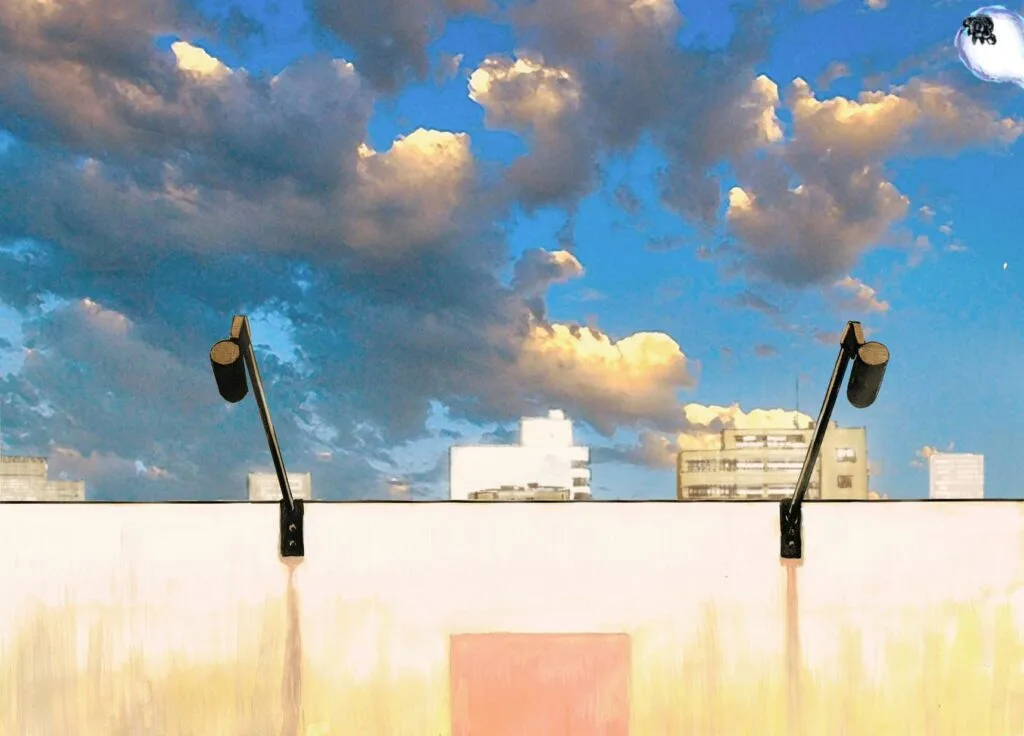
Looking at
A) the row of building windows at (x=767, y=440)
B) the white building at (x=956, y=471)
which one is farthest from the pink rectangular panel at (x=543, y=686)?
→ the row of building windows at (x=767, y=440)

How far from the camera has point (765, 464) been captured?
5009 cm

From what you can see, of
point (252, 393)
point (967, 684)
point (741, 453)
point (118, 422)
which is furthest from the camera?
point (741, 453)

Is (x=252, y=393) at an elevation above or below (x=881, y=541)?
above

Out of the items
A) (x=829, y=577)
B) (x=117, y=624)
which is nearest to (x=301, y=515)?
(x=117, y=624)

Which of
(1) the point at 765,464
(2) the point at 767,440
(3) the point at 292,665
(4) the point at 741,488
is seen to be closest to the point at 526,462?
(4) the point at 741,488

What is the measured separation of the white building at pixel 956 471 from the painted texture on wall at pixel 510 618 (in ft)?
115

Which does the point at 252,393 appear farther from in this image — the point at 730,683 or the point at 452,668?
the point at 730,683

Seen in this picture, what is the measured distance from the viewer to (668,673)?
6.16 feet

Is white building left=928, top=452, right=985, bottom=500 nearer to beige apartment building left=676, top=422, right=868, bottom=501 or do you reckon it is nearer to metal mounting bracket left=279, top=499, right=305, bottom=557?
beige apartment building left=676, top=422, right=868, bottom=501

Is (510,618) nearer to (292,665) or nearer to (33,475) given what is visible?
(292,665)

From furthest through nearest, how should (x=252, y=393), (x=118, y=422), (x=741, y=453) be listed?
(x=741, y=453) → (x=118, y=422) → (x=252, y=393)

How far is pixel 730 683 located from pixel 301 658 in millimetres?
799

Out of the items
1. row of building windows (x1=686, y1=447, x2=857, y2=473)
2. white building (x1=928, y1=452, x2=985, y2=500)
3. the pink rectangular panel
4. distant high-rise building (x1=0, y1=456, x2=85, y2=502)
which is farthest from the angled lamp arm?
row of building windows (x1=686, y1=447, x2=857, y2=473)

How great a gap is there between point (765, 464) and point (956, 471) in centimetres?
1402
